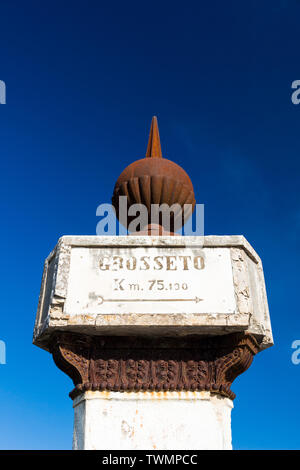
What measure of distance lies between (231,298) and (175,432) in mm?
1286

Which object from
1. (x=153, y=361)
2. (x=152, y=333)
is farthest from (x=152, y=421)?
(x=152, y=333)

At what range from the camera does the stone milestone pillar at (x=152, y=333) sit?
4148 mm

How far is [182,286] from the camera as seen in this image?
14.4 ft

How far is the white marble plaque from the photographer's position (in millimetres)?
4277

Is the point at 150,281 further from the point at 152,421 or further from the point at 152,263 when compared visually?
the point at 152,421

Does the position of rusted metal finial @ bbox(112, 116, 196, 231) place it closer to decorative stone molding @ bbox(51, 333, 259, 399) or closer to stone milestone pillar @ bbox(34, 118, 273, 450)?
stone milestone pillar @ bbox(34, 118, 273, 450)

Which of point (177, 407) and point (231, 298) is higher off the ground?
point (231, 298)

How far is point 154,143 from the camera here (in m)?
6.04

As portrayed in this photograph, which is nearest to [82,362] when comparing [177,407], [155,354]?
[155,354]

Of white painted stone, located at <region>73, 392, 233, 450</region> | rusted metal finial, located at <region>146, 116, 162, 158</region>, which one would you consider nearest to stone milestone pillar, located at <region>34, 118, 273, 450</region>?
white painted stone, located at <region>73, 392, 233, 450</region>

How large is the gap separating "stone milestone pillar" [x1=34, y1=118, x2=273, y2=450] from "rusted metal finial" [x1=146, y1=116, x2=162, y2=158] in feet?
5.42

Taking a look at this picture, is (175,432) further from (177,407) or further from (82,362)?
(82,362)
